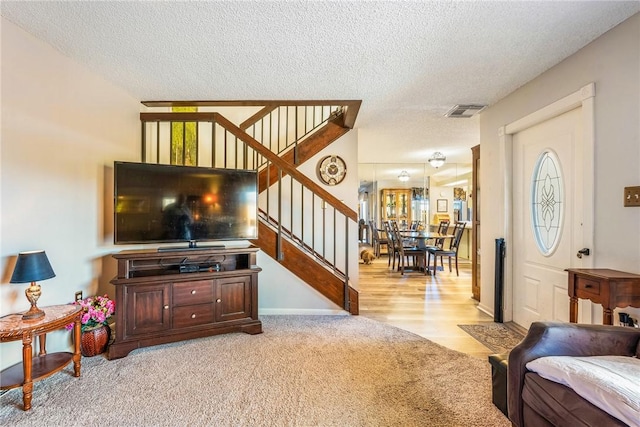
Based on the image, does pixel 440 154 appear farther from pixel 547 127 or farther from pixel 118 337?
pixel 118 337

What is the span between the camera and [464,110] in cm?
370

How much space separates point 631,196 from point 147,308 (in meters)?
3.71

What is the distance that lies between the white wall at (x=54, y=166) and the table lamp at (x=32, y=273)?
8.4 inches

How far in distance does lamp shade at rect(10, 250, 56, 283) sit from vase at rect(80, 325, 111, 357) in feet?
2.50

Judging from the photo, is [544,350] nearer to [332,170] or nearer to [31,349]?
[31,349]

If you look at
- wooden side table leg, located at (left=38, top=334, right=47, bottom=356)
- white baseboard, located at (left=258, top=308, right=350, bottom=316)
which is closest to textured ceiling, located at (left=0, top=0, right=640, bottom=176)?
wooden side table leg, located at (left=38, top=334, right=47, bottom=356)

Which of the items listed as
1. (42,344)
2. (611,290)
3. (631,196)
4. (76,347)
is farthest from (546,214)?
(42,344)

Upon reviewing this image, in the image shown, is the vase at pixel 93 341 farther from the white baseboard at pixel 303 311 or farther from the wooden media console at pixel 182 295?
the white baseboard at pixel 303 311

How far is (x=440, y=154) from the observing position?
634 centimetres

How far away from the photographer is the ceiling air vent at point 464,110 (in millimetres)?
3566

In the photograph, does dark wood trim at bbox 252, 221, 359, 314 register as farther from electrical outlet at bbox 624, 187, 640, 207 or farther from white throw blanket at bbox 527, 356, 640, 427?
electrical outlet at bbox 624, 187, 640, 207

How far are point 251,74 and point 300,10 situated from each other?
101 centimetres

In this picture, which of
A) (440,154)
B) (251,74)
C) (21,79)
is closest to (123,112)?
(21,79)

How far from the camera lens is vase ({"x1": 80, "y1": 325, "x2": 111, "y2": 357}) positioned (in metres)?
2.46
